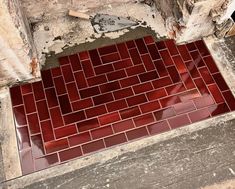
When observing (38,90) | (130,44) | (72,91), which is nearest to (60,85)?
(72,91)

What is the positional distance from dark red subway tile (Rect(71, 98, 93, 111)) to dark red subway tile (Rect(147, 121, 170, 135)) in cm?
76

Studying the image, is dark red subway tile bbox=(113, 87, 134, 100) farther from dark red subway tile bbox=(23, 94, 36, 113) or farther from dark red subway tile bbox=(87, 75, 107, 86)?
dark red subway tile bbox=(23, 94, 36, 113)

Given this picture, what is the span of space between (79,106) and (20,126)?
71 cm

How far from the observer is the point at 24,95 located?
355 centimetres

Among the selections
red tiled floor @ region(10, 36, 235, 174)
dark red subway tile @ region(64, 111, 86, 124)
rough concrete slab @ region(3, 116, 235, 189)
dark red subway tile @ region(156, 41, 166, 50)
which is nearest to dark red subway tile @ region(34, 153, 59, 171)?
red tiled floor @ region(10, 36, 235, 174)

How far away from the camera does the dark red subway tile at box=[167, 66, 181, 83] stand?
3744 millimetres

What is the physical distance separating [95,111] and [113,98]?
28cm

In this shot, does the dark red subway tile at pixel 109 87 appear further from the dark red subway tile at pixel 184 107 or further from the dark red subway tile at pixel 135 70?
the dark red subway tile at pixel 184 107

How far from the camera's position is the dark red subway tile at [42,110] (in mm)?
3436

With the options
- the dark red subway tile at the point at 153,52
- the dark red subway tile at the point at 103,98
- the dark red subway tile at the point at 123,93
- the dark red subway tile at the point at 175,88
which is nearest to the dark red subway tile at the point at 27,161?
the dark red subway tile at the point at 103,98

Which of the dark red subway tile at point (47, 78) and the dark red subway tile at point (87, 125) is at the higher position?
the dark red subway tile at point (47, 78)

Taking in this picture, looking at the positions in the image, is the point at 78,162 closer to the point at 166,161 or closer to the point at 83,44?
the point at 166,161

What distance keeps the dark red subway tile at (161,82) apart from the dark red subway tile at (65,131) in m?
1.13

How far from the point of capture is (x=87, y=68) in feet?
12.4
